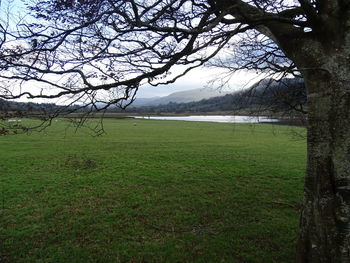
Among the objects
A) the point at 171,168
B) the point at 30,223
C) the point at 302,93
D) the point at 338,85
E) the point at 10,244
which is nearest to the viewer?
the point at 338,85

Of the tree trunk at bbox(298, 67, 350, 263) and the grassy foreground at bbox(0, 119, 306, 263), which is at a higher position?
the tree trunk at bbox(298, 67, 350, 263)

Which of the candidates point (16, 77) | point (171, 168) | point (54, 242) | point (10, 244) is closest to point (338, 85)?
point (16, 77)

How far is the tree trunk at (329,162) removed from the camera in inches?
150

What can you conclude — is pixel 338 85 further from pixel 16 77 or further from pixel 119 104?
pixel 16 77

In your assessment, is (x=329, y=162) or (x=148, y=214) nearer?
(x=329, y=162)

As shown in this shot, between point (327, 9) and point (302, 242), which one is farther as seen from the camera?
point (302, 242)

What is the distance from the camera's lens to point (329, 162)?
3.91 m

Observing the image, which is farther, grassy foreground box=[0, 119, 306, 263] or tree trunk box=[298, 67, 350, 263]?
grassy foreground box=[0, 119, 306, 263]

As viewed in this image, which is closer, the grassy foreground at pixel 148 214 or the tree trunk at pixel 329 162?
the tree trunk at pixel 329 162

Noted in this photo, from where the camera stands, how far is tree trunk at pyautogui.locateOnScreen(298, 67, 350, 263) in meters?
3.80

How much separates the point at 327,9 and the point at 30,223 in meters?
8.29

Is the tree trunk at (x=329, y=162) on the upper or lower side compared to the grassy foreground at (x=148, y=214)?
upper

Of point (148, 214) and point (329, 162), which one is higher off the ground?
point (329, 162)

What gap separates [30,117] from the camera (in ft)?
14.9
